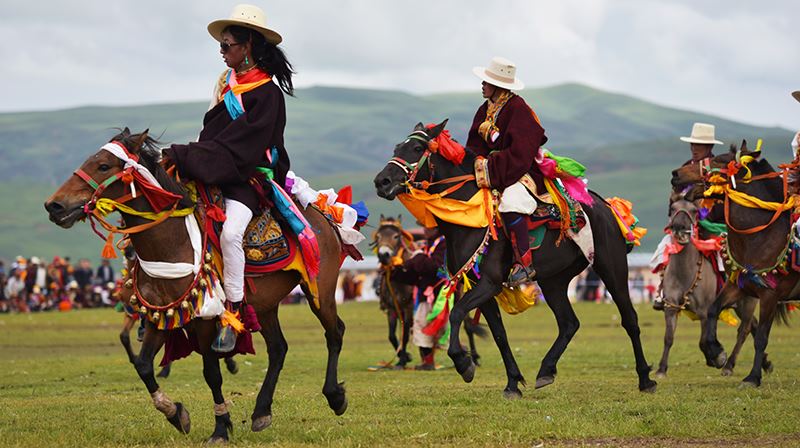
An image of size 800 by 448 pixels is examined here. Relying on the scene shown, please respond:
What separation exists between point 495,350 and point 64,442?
15.8 m

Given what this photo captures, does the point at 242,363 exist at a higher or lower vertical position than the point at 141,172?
lower

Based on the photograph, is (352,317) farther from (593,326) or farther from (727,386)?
(727,386)

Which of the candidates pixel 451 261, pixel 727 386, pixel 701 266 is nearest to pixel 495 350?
pixel 701 266

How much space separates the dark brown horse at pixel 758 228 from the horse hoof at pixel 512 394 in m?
2.81

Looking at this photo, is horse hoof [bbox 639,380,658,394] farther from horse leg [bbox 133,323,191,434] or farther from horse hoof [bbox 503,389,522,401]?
horse leg [bbox 133,323,191,434]

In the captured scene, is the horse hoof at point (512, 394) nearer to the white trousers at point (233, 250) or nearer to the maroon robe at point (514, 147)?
the maroon robe at point (514, 147)

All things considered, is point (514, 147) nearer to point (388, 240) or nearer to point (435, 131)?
point (435, 131)

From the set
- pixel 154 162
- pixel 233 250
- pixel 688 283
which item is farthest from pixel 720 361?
pixel 154 162

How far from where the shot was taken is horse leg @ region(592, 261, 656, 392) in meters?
13.8

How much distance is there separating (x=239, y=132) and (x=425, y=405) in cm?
376

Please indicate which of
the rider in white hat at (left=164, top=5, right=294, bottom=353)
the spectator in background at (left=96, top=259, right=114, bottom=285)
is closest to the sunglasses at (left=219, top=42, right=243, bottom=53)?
the rider in white hat at (left=164, top=5, right=294, bottom=353)

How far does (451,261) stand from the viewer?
500 inches

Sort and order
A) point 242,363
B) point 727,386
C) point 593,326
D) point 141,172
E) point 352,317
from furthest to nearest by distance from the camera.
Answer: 1. point 352,317
2. point 593,326
3. point 242,363
4. point 727,386
5. point 141,172

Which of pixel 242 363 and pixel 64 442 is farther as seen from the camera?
pixel 242 363
